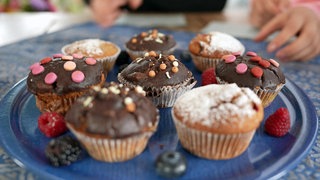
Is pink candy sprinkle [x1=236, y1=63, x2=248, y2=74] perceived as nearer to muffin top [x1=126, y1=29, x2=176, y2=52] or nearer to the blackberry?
muffin top [x1=126, y1=29, x2=176, y2=52]

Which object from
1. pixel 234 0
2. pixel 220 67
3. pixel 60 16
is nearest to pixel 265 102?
pixel 220 67

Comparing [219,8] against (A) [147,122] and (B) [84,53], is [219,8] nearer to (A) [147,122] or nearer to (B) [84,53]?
(B) [84,53]

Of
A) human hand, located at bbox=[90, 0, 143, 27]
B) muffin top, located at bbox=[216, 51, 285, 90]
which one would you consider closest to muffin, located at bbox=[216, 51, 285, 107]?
muffin top, located at bbox=[216, 51, 285, 90]

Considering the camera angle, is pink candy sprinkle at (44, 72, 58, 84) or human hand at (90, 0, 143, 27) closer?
pink candy sprinkle at (44, 72, 58, 84)

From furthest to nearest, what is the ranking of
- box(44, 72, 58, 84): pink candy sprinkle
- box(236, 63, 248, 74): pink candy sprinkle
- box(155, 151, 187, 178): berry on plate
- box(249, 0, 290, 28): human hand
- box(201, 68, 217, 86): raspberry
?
box(249, 0, 290, 28): human hand → box(201, 68, 217, 86): raspberry → box(236, 63, 248, 74): pink candy sprinkle → box(44, 72, 58, 84): pink candy sprinkle → box(155, 151, 187, 178): berry on plate

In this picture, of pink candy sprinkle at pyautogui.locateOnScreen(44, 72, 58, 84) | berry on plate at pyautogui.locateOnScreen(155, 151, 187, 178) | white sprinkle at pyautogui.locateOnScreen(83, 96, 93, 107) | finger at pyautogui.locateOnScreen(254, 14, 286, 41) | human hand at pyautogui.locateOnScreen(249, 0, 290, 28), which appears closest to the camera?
berry on plate at pyautogui.locateOnScreen(155, 151, 187, 178)

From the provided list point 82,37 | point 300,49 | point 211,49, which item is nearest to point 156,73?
point 211,49
